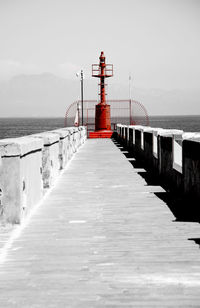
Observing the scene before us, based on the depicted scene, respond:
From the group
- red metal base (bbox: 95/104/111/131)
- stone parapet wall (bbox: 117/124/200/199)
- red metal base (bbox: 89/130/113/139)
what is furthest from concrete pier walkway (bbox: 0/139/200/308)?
red metal base (bbox: 95/104/111/131)

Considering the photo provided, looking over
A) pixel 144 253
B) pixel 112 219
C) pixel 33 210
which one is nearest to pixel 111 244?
pixel 144 253

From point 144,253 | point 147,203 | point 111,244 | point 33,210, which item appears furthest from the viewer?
point 147,203

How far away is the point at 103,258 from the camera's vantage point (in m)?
6.18

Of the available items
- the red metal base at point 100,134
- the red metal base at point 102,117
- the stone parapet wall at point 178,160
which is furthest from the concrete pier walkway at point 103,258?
the red metal base at point 102,117

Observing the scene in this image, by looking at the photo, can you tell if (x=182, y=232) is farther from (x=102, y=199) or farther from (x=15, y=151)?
(x=102, y=199)

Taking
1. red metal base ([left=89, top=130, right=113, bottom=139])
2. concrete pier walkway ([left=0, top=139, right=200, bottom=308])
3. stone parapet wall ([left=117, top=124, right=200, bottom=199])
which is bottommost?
red metal base ([left=89, top=130, right=113, bottom=139])

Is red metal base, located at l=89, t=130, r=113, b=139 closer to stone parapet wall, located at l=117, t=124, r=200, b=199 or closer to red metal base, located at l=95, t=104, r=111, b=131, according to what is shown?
red metal base, located at l=95, t=104, r=111, b=131

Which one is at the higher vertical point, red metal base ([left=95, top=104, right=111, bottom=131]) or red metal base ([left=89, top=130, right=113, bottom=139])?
red metal base ([left=95, top=104, right=111, bottom=131])

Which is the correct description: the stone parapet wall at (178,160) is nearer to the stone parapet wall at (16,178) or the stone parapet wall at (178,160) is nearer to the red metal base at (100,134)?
the stone parapet wall at (16,178)

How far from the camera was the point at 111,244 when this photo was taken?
271 inches

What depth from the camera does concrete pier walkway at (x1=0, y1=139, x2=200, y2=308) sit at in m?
4.86

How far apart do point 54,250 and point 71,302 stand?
6.23 ft

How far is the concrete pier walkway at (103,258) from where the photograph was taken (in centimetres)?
486

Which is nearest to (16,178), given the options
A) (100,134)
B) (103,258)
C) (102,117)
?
(103,258)
